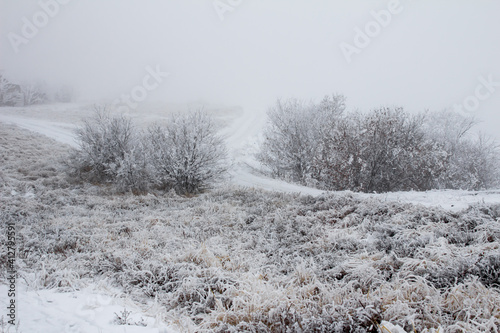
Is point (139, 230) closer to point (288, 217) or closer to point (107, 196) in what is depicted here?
point (288, 217)

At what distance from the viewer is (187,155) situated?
44.0 feet

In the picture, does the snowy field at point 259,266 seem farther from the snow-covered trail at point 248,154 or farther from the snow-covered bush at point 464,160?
the snow-covered bush at point 464,160

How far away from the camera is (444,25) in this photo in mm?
136375

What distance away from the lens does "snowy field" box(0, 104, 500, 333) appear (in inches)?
130

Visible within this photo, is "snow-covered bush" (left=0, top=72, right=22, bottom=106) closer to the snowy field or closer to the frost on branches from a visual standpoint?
the frost on branches

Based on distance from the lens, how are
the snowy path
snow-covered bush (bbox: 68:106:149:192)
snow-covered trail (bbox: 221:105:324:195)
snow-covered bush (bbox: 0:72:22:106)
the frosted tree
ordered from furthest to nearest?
the frosted tree, snow-covered bush (bbox: 0:72:22:106), snow-covered trail (bbox: 221:105:324:195), snow-covered bush (bbox: 68:106:149:192), the snowy path

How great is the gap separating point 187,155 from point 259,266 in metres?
9.08

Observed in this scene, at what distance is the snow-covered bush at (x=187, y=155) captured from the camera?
1357 centimetres

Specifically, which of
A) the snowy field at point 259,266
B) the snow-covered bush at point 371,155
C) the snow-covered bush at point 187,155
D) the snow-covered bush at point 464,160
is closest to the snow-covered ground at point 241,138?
the snowy field at point 259,266

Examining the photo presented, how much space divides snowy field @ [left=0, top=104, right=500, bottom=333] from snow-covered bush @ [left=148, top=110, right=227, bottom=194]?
3.50 metres

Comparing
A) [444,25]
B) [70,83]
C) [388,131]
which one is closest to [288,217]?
[388,131]

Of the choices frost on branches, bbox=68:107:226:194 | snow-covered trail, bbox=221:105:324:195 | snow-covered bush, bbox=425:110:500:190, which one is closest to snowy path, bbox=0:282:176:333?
frost on branches, bbox=68:107:226:194

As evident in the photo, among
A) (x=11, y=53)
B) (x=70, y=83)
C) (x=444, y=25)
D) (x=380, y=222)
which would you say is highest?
(x=444, y=25)

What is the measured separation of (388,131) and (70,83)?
62.9 meters
